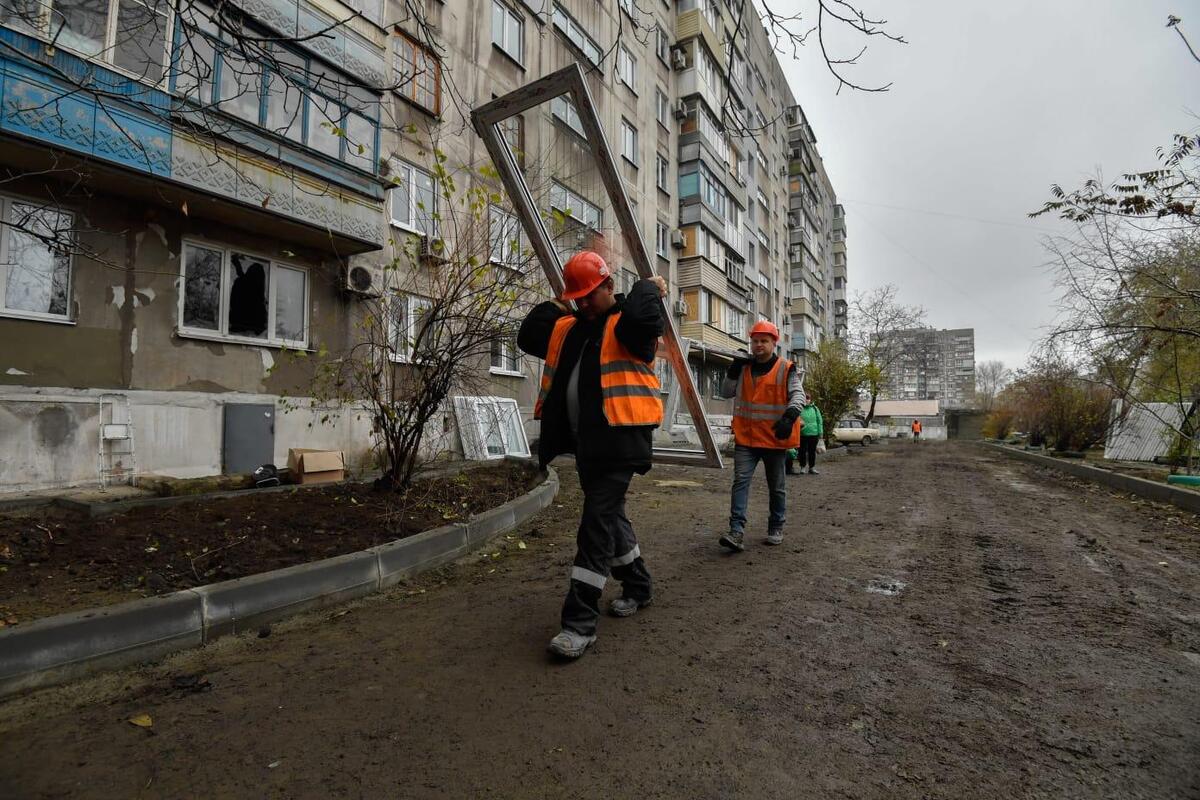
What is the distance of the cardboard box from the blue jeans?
5.82 m

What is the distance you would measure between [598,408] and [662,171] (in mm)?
24044

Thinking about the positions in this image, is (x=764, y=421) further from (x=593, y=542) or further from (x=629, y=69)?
(x=629, y=69)

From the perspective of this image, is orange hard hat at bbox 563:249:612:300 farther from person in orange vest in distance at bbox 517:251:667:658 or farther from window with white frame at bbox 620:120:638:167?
window with white frame at bbox 620:120:638:167

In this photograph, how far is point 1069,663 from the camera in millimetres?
2895

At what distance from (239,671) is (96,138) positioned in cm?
696

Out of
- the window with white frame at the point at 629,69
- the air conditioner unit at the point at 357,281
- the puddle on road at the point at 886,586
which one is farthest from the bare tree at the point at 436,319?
the window with white frame at the point at 629,69

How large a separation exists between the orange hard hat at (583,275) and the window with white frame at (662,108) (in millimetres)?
23544

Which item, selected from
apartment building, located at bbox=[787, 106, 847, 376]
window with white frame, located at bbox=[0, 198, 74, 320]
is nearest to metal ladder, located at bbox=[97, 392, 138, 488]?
window with white frame, located at bbox=[0, 198, 74, 320]

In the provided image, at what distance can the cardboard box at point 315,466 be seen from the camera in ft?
28.1

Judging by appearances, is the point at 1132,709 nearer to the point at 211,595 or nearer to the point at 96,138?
the point at 211,595

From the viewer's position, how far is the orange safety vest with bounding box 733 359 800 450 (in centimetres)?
541

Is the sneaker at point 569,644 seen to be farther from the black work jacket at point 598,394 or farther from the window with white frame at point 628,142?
the window with white frame at point 628,142

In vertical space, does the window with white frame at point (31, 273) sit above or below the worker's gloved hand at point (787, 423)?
above

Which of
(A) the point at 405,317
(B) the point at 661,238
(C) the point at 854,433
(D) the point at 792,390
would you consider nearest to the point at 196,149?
(A) the point at 405,317
